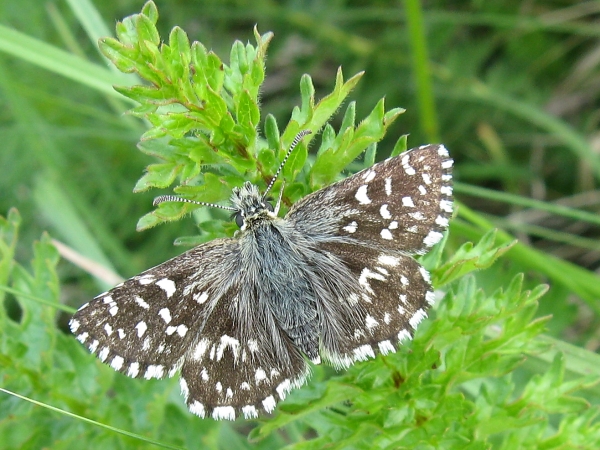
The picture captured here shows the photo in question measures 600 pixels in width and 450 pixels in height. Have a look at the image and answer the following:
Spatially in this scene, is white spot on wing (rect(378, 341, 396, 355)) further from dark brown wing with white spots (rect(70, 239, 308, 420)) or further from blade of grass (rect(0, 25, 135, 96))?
blade of grass (rect(0, 25, 135, 96))

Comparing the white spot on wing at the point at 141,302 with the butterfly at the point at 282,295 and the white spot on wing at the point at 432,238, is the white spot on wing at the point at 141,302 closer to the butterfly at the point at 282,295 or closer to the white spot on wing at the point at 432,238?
the butterfly at the point at 282,295

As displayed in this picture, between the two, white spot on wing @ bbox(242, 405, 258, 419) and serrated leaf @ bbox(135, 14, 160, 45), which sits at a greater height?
serrated leaf @ bbox(135, 14, 160, 45)

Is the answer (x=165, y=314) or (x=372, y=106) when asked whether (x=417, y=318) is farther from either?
(x=372, y=106)

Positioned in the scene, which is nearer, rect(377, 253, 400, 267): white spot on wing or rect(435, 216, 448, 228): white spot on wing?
rect(435, 216, 448, 228): white spot on wing

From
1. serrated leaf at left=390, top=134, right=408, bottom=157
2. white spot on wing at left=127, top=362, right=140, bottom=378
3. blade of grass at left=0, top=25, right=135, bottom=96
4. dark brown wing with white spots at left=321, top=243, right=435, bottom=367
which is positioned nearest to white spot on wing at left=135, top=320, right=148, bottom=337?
white spot on wing at left=127, top=362, right=140, bottom=378

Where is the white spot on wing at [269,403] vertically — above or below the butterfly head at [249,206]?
below

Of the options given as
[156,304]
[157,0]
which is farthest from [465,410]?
[157,0]

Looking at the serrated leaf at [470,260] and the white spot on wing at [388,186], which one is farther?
the white spot on wing at [388,186]

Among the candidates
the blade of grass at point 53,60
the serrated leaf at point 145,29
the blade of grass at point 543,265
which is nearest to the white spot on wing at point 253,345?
the serrated leaf at point 145,29
